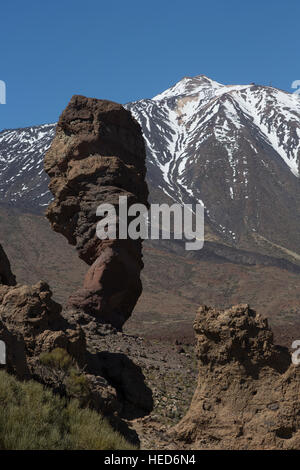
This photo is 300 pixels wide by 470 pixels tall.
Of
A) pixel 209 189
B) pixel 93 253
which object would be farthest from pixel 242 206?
pixel 93 253

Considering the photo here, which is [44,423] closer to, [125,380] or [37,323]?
[37,323]

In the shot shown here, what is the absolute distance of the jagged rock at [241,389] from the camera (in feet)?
27.7

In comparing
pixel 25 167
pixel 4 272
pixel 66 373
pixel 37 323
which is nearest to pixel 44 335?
pixel 37 323

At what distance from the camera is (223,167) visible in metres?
145

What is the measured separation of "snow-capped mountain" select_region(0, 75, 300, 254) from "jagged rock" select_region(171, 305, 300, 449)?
100 metres

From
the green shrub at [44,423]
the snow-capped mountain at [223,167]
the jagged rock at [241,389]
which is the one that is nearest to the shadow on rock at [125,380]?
the jagged rock at [241,389]

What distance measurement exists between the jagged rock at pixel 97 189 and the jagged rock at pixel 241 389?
10841 millimetres

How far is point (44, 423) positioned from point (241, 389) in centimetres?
328

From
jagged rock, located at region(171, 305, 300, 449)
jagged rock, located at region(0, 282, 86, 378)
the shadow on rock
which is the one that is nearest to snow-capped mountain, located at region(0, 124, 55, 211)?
the shadow on rock

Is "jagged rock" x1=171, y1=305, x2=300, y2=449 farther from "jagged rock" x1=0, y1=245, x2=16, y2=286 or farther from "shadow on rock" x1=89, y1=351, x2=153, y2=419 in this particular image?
"jagged rock" x1=0, y1=245, x2=16, y2=286

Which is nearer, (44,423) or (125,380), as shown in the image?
(44,423)

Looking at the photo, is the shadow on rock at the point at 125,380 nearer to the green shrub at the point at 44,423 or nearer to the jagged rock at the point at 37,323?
the jagged rock at the point at 37,323

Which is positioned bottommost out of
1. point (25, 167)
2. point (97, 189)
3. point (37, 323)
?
point (37, 323)

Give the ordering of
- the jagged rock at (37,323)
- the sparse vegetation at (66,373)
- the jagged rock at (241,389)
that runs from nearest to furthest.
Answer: the jagged rock at (241,389) < the sparse vegetation at (66,373) < the jagged rock at (37,323)
